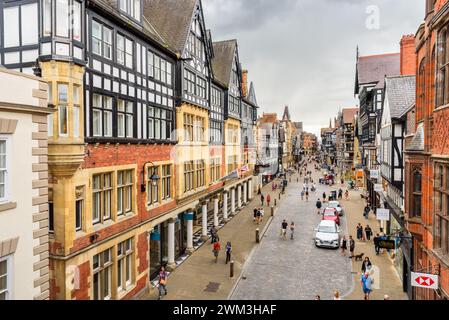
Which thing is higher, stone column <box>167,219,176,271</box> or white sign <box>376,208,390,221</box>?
white sign <box>376,208,390,221</box>

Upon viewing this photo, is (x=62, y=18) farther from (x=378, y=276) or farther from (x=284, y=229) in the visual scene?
(x=284, y=229)

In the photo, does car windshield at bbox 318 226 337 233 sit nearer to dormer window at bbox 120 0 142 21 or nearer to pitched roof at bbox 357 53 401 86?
dormer window at bbox 120 0 142 21

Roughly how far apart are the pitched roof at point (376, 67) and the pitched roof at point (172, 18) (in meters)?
33.1

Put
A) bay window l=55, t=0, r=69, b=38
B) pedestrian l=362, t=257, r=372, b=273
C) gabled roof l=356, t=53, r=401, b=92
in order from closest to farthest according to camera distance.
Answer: bay window l=55, t=0, r=69, b=38
pedestrian l=362, t=257, r=372, b=273
gabled roof l=356, t=53, r=401, b=92

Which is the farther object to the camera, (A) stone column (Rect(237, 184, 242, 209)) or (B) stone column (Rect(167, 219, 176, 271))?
(A) stone column (Rect(237, 184, 242, 209))

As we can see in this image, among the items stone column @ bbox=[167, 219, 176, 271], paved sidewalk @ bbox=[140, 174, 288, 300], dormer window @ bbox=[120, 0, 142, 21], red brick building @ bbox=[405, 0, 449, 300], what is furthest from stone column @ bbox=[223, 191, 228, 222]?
red brick building @ bbox=[405, 0, 449, 300]

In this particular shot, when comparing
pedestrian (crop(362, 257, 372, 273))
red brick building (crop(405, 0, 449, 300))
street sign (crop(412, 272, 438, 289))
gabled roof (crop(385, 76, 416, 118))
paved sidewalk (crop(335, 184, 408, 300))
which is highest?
gabled roof (crop(385, 76, 416, 118))

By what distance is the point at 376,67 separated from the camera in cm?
4559

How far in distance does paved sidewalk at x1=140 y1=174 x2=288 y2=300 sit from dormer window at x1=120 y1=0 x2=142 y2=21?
13541 mm

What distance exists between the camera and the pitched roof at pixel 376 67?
145 ft

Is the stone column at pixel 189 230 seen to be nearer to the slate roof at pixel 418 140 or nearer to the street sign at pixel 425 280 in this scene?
the slate roof at pixel 418 140

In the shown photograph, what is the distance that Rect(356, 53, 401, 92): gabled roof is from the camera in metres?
44.3

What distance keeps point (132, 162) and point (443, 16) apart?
1282 cm

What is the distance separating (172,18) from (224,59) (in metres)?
11.6
